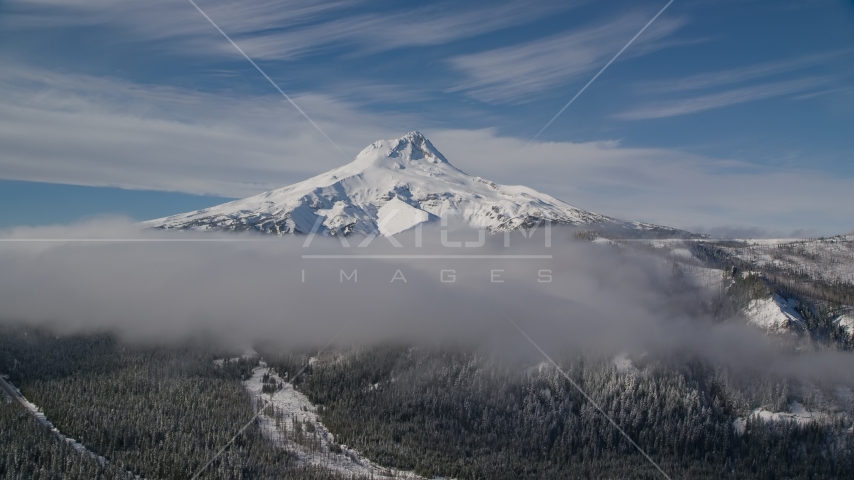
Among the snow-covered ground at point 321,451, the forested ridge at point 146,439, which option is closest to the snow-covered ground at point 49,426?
the forested ridge at point 146,439

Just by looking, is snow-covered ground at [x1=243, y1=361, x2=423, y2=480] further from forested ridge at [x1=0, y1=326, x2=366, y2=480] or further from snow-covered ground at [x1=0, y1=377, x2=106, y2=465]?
snow-covered ground at [x1=0, y1=377, x2=106, y2=465]

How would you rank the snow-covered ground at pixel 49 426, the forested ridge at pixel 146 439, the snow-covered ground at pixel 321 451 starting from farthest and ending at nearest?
the snow-covered ground at pixel 321 451 → the snow-covered ground at pixel 49 426 → the forested ridge at pixel 146 439

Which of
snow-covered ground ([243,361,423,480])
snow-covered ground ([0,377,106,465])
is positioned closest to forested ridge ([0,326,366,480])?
snow-covered ground ([0,377,106,465])

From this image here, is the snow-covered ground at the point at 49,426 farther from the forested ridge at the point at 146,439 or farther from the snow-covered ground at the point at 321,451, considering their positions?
the snow-covered ground at the point at 321,451

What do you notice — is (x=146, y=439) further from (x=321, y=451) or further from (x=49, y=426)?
(x=321, y=451)

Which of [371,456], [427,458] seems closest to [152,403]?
[371,456]

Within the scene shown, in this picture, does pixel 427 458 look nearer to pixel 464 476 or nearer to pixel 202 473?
pixel 464 476

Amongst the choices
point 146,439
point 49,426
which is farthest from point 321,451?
point 49,426

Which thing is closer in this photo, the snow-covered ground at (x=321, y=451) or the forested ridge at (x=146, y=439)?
the forested ridge at (x=146, y=439)

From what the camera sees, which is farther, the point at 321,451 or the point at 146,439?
the point at 321,451

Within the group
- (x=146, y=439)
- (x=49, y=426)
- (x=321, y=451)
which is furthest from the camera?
(x=321, y=451)

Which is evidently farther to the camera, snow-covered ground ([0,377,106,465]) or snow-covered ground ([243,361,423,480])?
snow-covered ground ([243,361,423,480])
